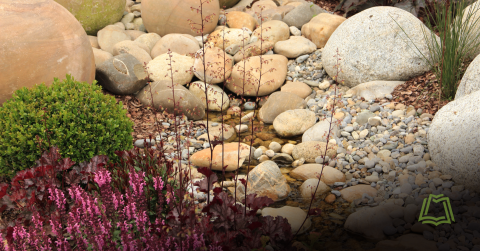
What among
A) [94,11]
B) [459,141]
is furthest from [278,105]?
[94,11]

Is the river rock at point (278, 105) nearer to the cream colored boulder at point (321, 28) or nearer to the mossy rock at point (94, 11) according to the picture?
the cream colored boulder at point (321, 28)

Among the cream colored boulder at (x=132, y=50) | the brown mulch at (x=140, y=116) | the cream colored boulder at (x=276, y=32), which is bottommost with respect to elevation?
the brown mulch at (x=140, y=116)

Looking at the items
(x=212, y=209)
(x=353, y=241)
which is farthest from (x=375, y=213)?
(x=212, y=209)

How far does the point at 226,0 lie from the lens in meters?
9.30

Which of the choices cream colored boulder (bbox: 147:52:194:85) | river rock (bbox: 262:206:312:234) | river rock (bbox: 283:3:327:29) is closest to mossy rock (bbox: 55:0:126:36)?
cream colored boulder (bbox: 147:52:194:85)

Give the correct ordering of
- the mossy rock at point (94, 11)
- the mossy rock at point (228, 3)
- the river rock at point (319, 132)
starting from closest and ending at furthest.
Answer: the river rock at point (319, 132) < the mossy rock at point (94, 11) < the mossy rock at point (228, 3)

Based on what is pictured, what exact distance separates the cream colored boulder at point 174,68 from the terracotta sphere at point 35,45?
5.20 feet

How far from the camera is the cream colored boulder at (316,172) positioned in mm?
4289

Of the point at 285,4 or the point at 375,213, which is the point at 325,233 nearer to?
the point at 375,213

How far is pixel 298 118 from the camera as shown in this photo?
218 inches

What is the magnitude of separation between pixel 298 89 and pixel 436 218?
384 centimetres

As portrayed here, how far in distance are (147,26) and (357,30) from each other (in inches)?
180

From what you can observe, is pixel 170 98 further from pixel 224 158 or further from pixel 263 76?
pixel 263 76

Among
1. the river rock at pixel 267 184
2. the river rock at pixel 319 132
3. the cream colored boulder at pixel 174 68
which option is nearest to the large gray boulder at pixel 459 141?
the river rock at pixel 319 132
